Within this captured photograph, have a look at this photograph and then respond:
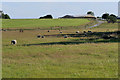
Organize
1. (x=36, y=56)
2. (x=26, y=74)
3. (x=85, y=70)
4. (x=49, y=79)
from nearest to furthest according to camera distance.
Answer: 1. (x=49, y=79)
2. (x=26, y=74)
3. (x=85, y=70)
4. (x=36, y=56)

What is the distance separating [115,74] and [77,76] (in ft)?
9.57

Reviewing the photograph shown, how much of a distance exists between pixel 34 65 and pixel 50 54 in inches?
254

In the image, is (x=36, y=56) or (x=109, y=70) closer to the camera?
(x=109, y=70)

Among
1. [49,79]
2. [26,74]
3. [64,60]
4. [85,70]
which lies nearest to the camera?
[49,79]

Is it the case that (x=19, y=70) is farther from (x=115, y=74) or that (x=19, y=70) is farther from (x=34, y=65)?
(x=115, y=74)

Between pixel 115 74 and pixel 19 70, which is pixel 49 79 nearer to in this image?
pixel 19 70

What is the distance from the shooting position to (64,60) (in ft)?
74.1

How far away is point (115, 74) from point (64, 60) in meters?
7.00

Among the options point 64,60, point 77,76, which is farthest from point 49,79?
point 64,60

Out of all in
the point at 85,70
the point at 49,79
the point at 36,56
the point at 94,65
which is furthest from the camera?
the point at 36,56

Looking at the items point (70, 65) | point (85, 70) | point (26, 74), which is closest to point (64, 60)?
point (70, 65)

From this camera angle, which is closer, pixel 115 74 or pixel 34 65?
pixel 115 74

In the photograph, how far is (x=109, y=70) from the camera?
18.0 m

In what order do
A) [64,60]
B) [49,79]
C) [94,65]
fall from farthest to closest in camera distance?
[64,60] < [94,65] < [49,79]
